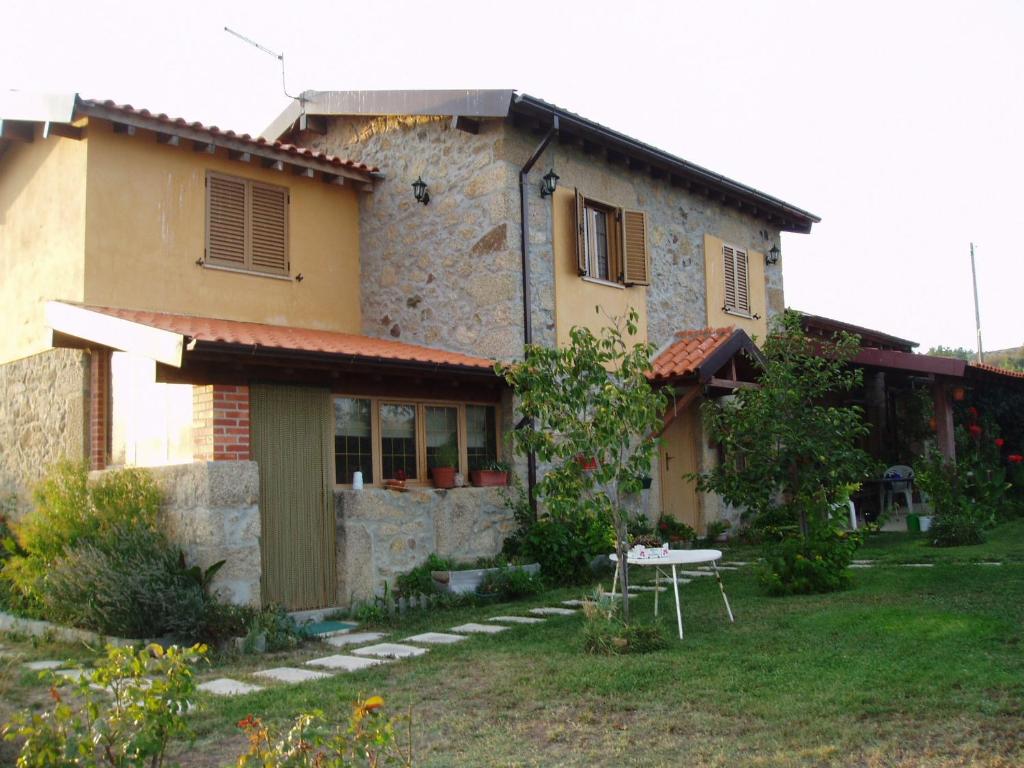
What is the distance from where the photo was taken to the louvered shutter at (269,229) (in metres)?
11.1

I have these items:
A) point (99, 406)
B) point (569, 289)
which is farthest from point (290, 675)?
Answer: point (569, 289)

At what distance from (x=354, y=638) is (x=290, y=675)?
1.36 m

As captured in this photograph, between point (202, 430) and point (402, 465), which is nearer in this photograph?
point (202, 430)

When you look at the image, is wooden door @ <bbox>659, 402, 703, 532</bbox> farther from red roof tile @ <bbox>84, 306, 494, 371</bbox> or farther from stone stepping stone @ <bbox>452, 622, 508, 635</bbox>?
stone stepping stone @ <bbox>452, 622, 508, 635</bbox>

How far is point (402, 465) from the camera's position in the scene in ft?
32.2

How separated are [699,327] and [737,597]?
591cm

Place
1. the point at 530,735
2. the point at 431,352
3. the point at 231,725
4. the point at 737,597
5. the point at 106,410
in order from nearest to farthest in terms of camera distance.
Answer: the point at 530,735 < the point at 231,725 < the point at 737,597 < the point at 106,410 < the point at 431,352

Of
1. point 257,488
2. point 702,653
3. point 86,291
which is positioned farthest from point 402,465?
point 702,653

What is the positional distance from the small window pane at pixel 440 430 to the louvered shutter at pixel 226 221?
2946 mm

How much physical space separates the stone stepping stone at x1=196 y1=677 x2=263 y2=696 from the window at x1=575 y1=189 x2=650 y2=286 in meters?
7.41

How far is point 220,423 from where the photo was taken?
797 centimetres

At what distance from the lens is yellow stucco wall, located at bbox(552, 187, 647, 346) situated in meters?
11.5

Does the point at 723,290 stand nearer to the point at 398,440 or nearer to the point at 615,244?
the point at 615,244

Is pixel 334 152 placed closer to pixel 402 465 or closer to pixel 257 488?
pixel 402 465
